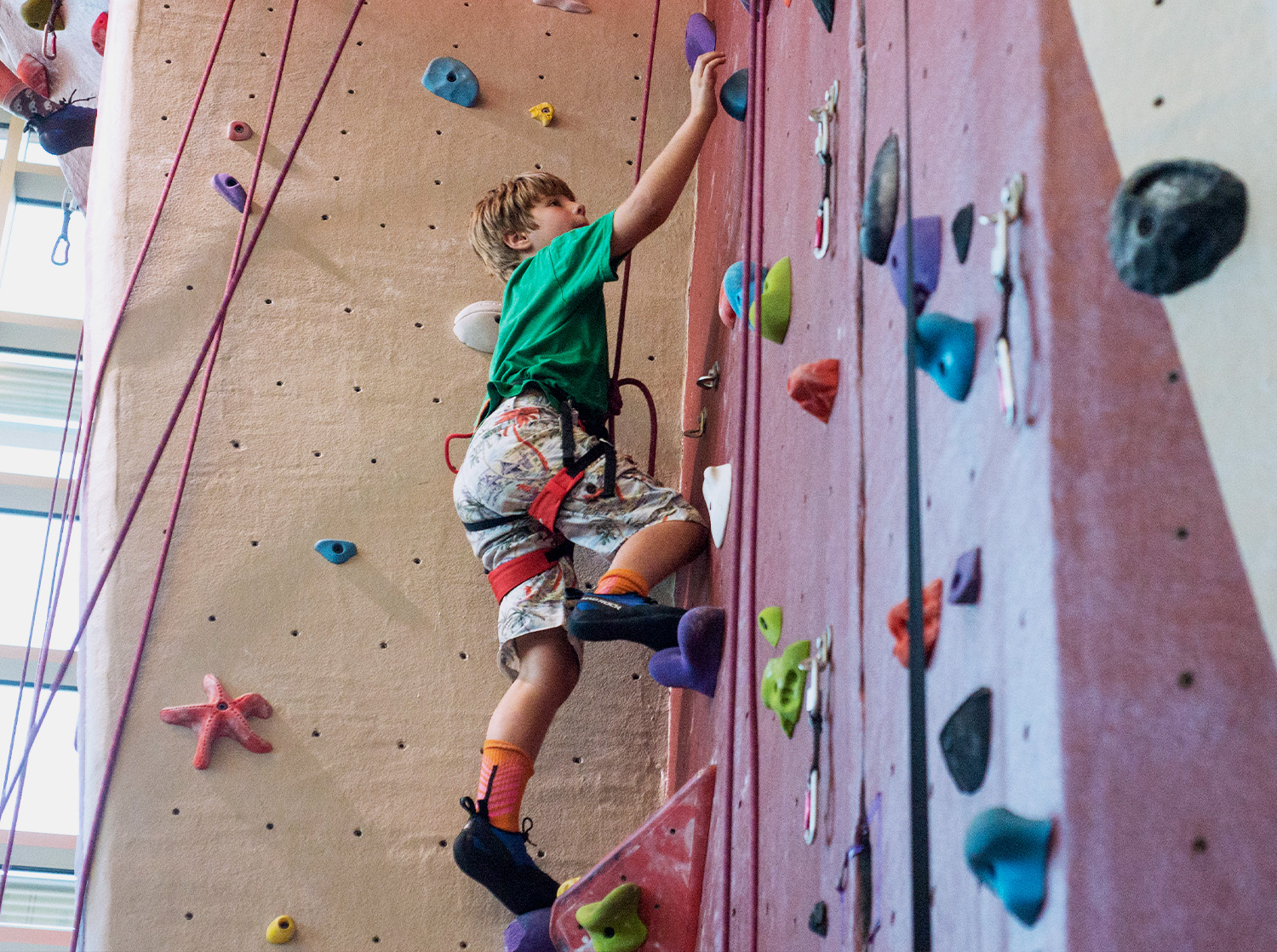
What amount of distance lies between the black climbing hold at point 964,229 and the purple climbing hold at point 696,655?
880 mm

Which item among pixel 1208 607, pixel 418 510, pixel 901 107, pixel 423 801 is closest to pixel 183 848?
pixel 423 801

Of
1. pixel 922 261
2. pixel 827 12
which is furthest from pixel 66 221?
pixel 922 261

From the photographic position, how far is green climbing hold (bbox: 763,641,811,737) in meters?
1.56

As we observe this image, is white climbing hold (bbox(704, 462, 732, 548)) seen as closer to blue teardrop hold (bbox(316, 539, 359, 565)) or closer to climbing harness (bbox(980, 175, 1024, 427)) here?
blue teardrop hold (bbox(316, 539, 359, 565))

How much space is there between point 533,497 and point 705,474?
0.30 m

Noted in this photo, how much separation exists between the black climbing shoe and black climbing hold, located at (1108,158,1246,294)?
1394 mm

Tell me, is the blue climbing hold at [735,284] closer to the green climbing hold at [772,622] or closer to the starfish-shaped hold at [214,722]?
the green climbing hold at [772,622]

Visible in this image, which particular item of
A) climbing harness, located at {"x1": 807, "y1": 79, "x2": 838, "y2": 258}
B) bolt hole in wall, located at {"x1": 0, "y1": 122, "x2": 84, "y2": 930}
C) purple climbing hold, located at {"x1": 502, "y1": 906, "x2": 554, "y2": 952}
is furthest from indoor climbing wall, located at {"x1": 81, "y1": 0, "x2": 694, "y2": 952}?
bolt hole in wall, located at {"x1": 0, "y1": 122, "x2": 84, "y2": 930}

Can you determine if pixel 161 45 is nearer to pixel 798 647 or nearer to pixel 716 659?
pixel 716 659

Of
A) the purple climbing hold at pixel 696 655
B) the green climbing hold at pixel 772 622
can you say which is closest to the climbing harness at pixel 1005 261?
the green climbing hold at pixel 772 622

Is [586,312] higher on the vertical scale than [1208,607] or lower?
higher

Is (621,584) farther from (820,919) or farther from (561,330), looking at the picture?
(820,919)

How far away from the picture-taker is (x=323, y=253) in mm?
2613

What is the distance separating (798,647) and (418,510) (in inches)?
43.0
